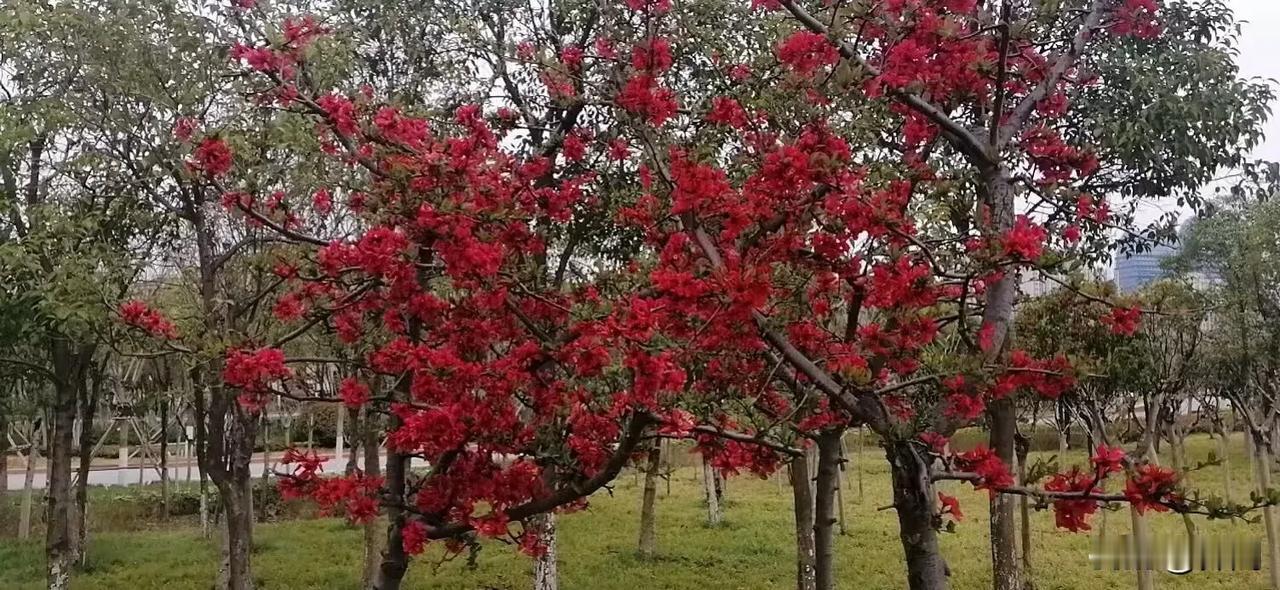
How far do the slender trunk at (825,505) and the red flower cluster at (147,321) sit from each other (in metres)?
2.67

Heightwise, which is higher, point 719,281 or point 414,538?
point 719,281

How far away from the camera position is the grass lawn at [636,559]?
977cm

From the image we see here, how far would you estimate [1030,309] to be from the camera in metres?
6.19

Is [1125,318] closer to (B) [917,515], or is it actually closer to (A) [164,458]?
(B) [917,515]

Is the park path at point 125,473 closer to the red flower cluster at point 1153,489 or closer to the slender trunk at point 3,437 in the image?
the slender trunk at point 3,437

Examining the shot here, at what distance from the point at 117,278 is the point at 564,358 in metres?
4.14

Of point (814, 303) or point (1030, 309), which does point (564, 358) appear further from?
point (1030, 309)

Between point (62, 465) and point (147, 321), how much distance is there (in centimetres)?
547

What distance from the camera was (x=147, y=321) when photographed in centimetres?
391

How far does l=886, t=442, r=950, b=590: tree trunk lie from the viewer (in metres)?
3.37

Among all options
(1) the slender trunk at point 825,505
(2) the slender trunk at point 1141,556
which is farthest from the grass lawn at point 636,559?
(1) the slender trunk at point 825,505

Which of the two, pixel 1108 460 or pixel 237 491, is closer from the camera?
pixel 1108 460

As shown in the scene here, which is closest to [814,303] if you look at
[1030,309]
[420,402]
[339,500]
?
[420,402]

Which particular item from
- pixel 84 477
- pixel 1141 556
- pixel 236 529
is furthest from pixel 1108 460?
pixel 84 477
